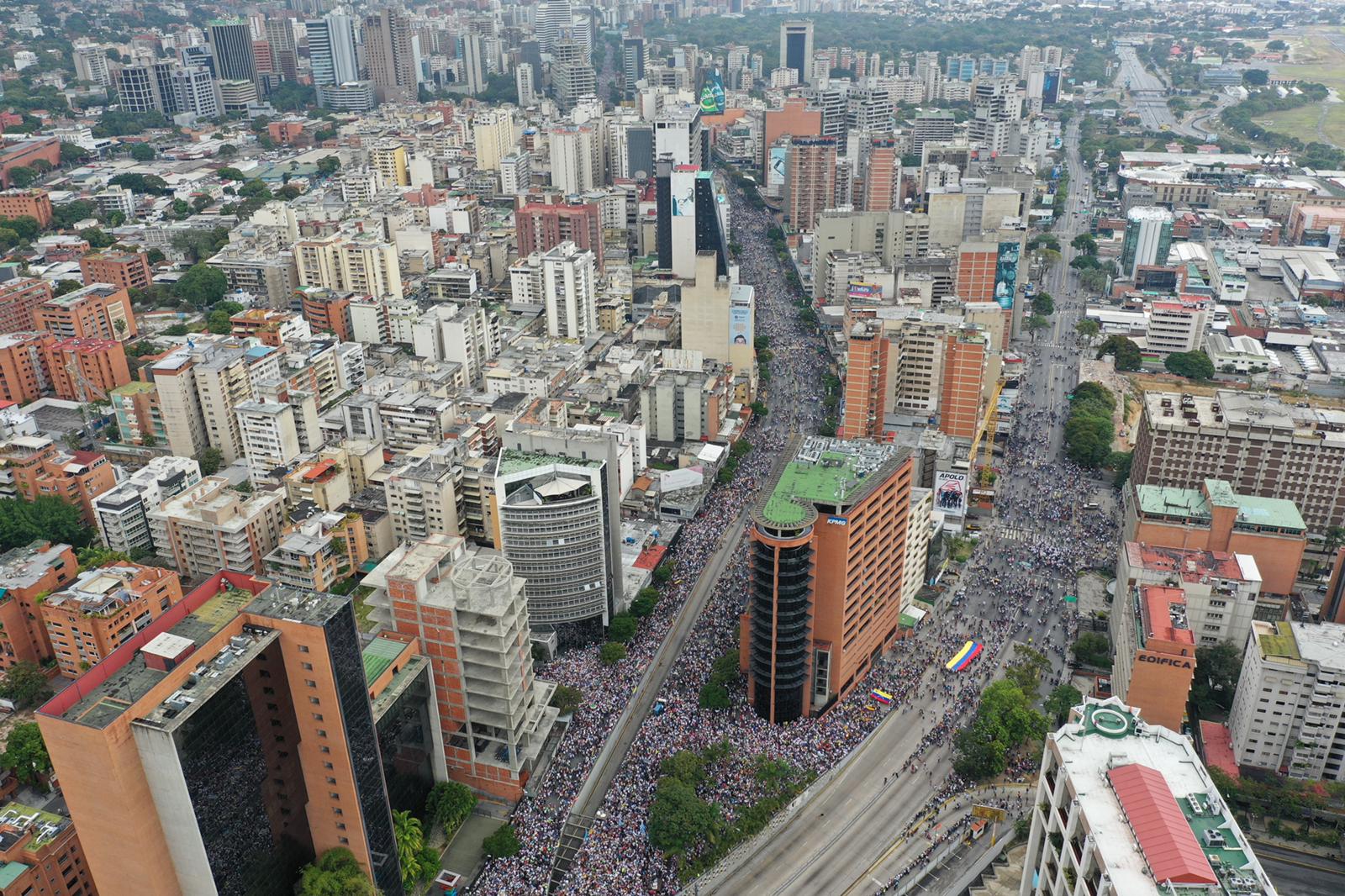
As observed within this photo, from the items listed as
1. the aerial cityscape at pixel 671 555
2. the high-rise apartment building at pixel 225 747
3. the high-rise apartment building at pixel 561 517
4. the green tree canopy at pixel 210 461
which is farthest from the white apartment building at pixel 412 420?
the high-rise apartment building at pixel 225 747

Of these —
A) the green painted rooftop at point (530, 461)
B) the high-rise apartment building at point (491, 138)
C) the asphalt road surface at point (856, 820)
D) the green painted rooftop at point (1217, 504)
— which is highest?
the high-rise apartment building at point (491, 138)

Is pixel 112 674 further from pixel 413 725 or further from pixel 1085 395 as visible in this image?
pixel 1085 395

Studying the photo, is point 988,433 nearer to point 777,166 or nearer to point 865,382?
point 865,382

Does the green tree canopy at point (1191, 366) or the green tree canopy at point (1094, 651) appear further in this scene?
the green tree canopy at point (1191, 366)

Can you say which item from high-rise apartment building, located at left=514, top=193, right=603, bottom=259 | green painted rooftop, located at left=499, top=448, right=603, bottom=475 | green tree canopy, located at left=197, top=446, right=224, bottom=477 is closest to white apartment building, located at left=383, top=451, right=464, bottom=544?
green painted rooftop, located at left=499, top=448, right=603, bottom=475

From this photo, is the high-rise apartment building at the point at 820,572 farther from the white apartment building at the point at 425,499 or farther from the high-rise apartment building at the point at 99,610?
the high-rise apartment building at the point at 99,610

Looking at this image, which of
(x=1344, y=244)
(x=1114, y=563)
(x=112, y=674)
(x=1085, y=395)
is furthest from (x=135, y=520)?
(x=1344, y=244)

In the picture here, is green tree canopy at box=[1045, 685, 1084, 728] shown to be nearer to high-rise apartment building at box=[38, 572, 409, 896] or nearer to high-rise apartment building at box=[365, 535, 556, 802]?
high-rise apartment building at box=[365, 535, 556, 802]
